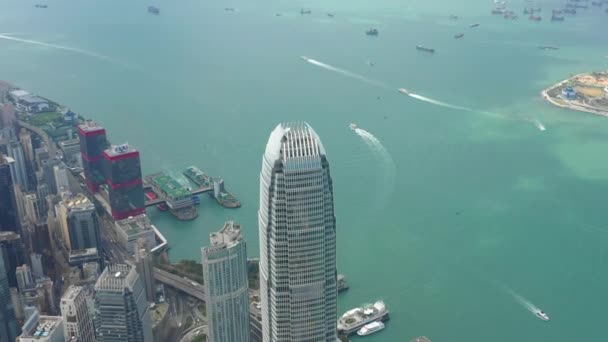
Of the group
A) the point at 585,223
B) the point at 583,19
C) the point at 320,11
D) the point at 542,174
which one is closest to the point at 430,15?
the point at 320,11

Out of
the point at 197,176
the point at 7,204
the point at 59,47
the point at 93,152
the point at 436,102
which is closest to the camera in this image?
the point at 7,204

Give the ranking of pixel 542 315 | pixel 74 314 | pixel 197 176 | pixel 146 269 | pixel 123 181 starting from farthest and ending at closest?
pixel 197 176
pixel 123 181
pixel 146 269
pixel 542 315
pixel 74 314

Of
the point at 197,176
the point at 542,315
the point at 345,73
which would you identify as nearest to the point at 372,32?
the point at 345,73

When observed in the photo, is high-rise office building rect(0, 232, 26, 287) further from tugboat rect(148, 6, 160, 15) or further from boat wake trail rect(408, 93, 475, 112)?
tugboat rect(148, 6, 160, 15)

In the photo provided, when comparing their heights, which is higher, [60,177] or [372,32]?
[372,32]

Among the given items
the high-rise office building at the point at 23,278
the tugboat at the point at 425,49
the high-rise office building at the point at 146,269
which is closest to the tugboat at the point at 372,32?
the tugboat at the point at 425,49

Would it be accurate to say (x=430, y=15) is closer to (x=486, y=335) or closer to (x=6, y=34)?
(x=6, y=34)

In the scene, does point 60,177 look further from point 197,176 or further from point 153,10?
point 153,10

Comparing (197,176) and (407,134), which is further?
(407,134)
